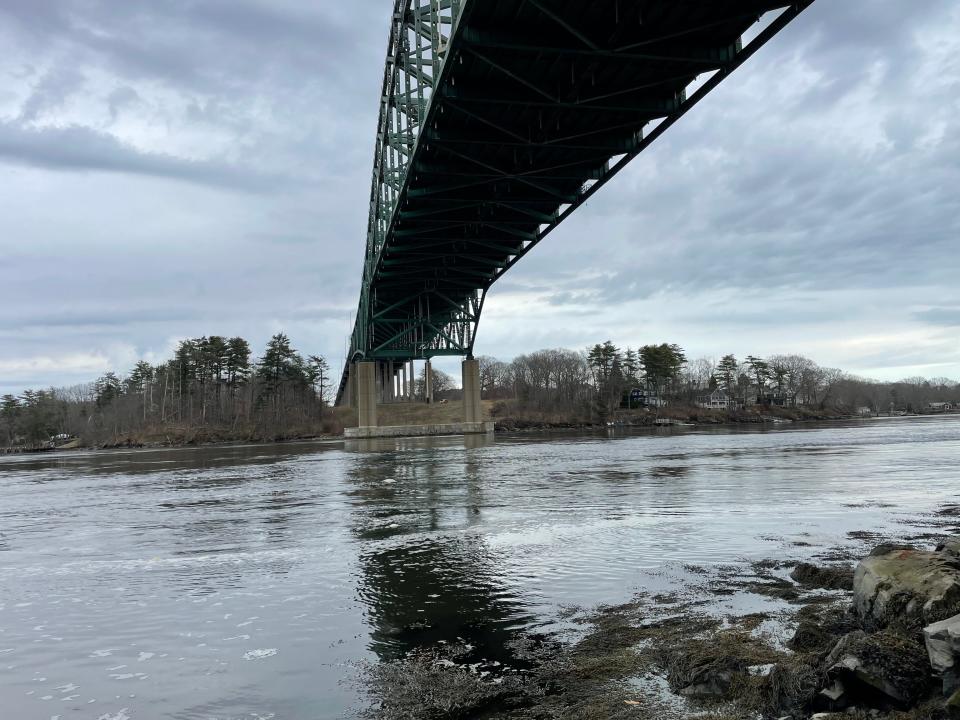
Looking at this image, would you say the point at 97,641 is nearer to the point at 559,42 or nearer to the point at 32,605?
the point at 32,605

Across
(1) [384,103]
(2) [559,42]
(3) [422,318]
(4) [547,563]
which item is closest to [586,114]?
(2) [559,42]

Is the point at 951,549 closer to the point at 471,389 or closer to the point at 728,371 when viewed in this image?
the point at 471,389

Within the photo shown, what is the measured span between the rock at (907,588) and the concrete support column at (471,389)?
242 feet

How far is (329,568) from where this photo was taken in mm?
10133

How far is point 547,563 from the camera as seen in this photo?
9.84 metres

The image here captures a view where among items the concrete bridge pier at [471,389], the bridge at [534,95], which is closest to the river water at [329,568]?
the bridge at [534,95]

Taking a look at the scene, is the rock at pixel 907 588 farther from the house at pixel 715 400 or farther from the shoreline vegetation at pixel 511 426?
the house at pixel 715 400

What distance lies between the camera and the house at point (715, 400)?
158m

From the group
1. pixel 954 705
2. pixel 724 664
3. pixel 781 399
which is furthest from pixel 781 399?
pixel 954 705

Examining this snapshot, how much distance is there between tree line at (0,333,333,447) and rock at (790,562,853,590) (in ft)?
304

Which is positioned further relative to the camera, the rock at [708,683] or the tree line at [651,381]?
the tree line at [651,381]

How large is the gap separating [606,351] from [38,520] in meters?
129

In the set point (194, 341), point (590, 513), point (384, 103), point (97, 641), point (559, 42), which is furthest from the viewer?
point (194, 341)

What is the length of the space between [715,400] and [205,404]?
111621 millimetres
